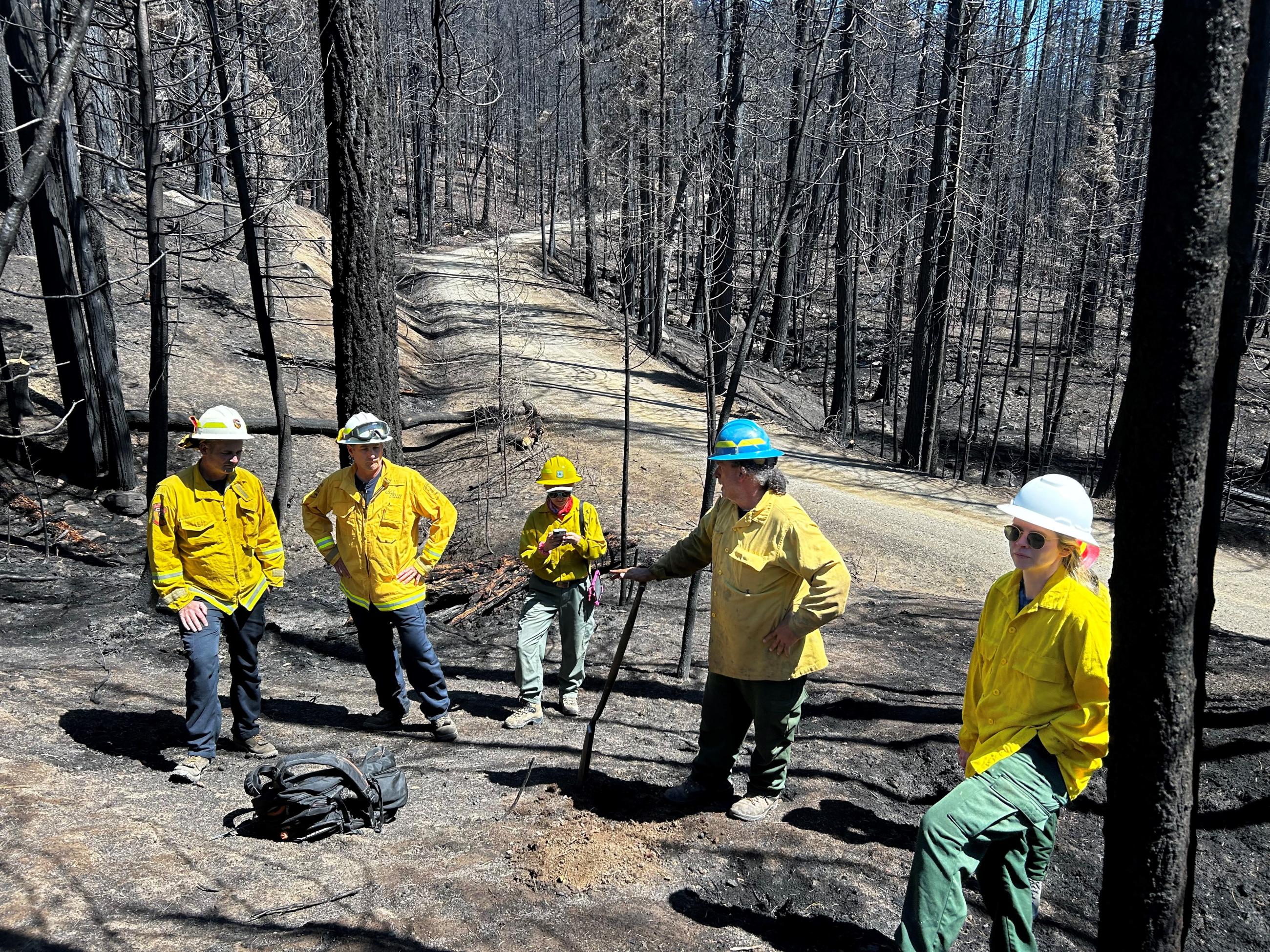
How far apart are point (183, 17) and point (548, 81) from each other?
51.1 metres

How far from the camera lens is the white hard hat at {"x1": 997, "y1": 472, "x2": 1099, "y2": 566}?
3.27 m

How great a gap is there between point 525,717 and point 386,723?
34.8 inches

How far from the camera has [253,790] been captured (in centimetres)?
439

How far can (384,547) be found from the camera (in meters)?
5.49

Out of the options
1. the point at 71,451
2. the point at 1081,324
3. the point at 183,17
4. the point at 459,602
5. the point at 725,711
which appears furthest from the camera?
the point at 1081,324

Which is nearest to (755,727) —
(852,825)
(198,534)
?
(852,825)

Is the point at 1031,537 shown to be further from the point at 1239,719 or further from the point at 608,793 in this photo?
the point at 1239,719

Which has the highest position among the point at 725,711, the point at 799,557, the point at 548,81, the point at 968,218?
the point at 548,81

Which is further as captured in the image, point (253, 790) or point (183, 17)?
point (183, 17)

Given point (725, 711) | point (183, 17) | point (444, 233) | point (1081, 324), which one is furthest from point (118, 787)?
point (444, 233)

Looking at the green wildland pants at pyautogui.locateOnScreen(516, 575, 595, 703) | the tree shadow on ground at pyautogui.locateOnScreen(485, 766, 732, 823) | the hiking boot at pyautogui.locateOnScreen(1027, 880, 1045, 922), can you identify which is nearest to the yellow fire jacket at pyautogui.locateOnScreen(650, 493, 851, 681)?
the tree shadow on ground at pyautogui.locateOnScreen(485, 766, 732, 823)

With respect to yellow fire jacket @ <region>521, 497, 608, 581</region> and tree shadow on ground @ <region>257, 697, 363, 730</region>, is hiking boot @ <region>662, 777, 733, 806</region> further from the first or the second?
tree shadow on ground @ <region>257, 697, 363, 730</region>

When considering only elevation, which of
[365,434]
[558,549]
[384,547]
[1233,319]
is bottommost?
[558,549]

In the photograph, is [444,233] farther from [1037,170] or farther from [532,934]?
[532,934]
